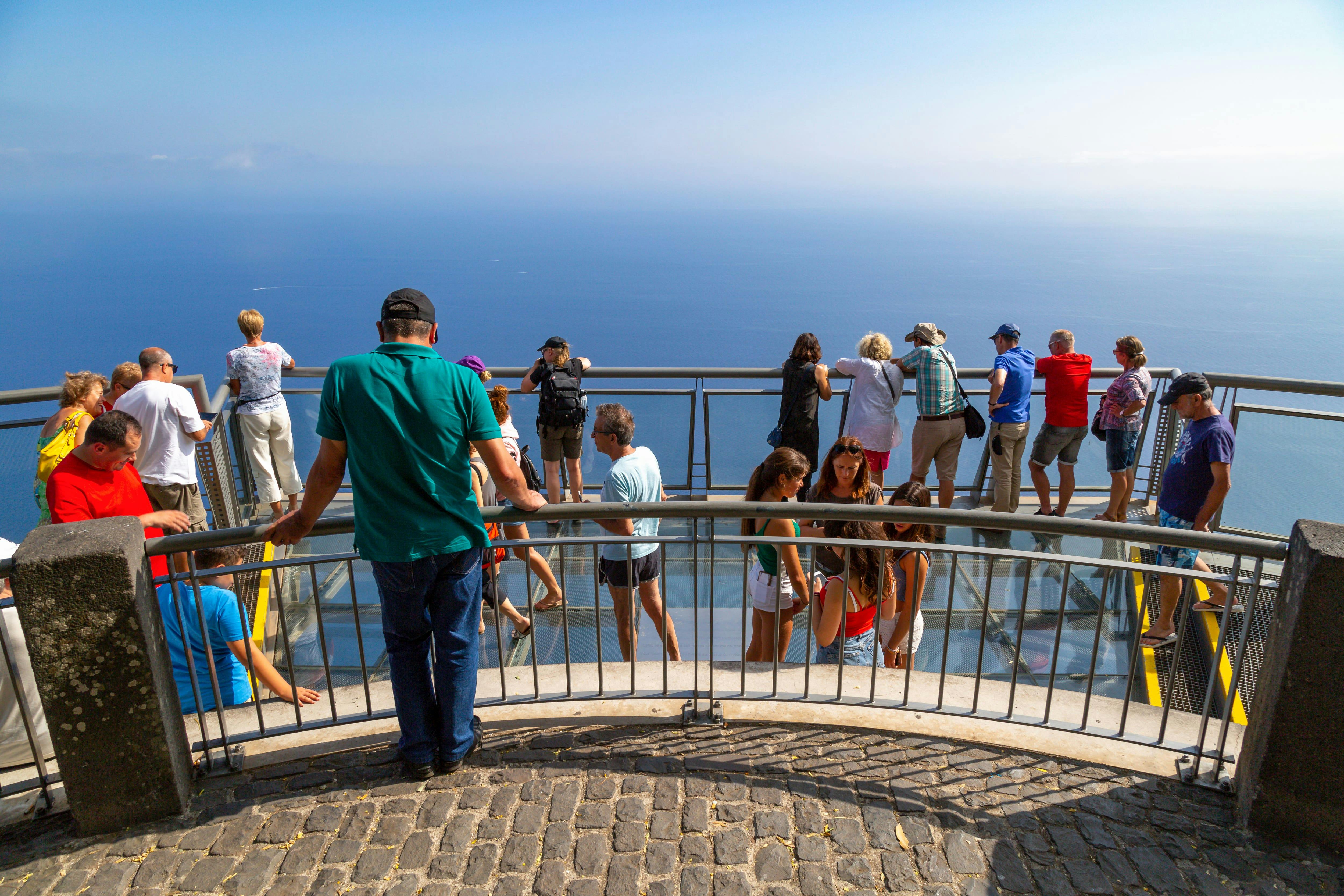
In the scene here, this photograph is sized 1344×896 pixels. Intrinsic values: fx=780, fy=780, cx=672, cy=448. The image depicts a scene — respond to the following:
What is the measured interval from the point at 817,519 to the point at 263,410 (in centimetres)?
616

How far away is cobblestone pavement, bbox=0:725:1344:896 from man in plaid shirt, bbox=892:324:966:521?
14.4 ft

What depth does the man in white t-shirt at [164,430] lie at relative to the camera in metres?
5.96

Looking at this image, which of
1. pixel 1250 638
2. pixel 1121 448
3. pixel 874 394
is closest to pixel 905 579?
pixel 874 394

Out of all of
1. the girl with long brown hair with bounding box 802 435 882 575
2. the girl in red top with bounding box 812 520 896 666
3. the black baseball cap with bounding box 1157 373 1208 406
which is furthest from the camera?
the black baseball cap with bounding box 1157 373 1208 406

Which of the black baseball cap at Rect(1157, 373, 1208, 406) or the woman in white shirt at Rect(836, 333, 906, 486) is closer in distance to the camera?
the black baseball cap at Rect(1157, 373, 1208, 406)

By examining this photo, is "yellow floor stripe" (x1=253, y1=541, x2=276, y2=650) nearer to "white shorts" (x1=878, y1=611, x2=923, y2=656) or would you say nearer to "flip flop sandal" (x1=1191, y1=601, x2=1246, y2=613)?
"white shorts" (x1=878, y1=611, x2=923, y2=656)

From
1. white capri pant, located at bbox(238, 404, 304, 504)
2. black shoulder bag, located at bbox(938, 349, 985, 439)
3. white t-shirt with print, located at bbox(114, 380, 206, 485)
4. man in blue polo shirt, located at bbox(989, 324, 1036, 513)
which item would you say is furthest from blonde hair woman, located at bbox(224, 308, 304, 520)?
man in blue polo shirt, located at bbox(989, 324, 1036, 513)

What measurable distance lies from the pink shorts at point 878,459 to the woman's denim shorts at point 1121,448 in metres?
2.17

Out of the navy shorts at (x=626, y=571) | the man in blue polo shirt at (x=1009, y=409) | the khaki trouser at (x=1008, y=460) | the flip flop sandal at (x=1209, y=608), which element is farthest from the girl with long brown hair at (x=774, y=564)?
the khaki trouser at (x=1008, y=460)

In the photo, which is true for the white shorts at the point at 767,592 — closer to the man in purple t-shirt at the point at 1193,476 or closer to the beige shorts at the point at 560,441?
the man in purple t-shirt at the point at 1193,476

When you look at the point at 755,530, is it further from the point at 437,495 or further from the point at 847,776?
the point at 437,495

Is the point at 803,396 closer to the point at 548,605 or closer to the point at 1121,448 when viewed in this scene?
the point at 548,605

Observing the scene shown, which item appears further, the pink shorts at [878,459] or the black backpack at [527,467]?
the pink shorts at [878,459]

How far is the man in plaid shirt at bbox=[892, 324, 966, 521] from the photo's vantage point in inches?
289
